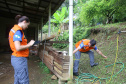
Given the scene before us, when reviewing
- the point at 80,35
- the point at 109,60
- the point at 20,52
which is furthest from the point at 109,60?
the point at 80,35

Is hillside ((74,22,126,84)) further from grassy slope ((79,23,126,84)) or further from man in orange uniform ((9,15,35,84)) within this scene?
man in orange uniform ((9,15,35,84))

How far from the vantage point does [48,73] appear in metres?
4.54

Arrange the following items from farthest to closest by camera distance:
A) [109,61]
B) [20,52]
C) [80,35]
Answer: [80,35] → [109,61] → [20,52]

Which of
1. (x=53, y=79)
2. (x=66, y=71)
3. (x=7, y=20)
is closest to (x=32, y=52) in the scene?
(x=7, y=20)

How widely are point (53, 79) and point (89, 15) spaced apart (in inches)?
191

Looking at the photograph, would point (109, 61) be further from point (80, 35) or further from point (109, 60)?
point (80, 35)

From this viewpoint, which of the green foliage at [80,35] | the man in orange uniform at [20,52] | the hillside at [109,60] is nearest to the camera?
the man in orange uniform at [20,52]

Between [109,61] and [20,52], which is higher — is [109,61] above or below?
below

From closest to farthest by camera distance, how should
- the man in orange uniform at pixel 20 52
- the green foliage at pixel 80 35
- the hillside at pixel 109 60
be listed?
1. the man in orange uniform at pixel 20 52
2. the hillside at pixel 109 60
3. the green foliage at pixel 80 35

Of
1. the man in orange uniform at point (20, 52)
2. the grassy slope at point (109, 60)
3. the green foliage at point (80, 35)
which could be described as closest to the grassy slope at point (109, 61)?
the grassy slope at point (109, 60)

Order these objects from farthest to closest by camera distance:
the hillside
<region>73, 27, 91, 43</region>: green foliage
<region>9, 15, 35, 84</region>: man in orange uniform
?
<region>73, 27, 91, 43</region>: green foliage, the hillside, <region>9, 15, 35, 84</region>: man in orange uniform

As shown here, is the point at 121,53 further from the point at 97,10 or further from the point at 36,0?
the point at 36,0

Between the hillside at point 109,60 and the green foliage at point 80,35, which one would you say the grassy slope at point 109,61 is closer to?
the hillside at point 109,60

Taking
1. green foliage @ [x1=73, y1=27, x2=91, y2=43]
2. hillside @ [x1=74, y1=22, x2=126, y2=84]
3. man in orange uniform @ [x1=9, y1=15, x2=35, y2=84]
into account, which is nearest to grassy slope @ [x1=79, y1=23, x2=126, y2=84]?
hillside @ [x1=74, y1=22, x2=126, y2=84]
